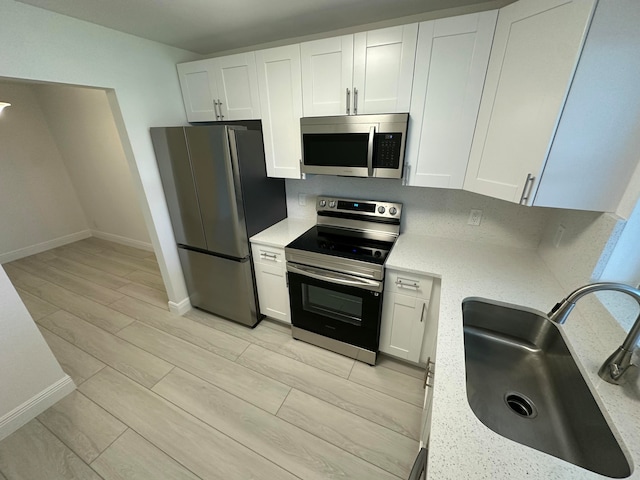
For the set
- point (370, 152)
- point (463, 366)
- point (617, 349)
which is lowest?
point (463, 366)

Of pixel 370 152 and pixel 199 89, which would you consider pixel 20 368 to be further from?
pixel 370 152

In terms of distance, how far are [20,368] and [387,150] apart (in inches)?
103

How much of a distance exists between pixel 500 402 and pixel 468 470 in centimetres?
54

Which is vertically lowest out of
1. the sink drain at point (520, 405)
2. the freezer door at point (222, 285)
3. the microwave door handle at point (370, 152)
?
the freezer door at point (222, 285)

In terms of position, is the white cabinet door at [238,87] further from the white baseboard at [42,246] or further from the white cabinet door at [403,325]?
the white baseboard at [42,246]

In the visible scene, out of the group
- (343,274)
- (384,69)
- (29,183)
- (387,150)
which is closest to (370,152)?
(387,150)

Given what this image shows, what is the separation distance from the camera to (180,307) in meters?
2.48

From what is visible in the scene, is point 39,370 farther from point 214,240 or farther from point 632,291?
point 632,291

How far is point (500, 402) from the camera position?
99 centimetres

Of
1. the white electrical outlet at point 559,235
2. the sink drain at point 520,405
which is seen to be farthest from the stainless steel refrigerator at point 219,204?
the white electrical outlet at point 559,235

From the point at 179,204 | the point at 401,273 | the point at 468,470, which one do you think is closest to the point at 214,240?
the point at 179,204

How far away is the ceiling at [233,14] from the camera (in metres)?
1.38

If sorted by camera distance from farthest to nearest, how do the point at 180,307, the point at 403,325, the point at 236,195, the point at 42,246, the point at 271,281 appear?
1. the point at 42,246
2. the point at 180,307
3. the point at 271,281
4. the point at 236,195
5. the point at 403,325

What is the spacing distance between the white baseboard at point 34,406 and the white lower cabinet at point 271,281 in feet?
4.60
